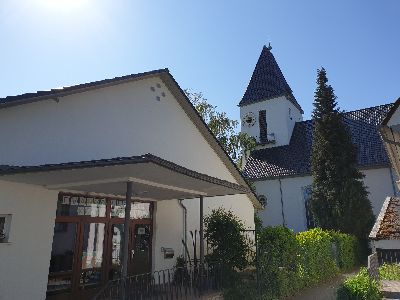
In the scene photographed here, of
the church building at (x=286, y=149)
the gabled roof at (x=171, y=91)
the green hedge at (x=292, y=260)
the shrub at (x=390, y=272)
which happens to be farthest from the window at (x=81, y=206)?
the church building at (x=286, y=149)

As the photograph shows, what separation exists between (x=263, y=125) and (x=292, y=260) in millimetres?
23402

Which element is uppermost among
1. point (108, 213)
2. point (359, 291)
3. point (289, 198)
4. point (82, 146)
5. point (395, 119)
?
point (289, 198)

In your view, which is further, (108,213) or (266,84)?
(266,84)

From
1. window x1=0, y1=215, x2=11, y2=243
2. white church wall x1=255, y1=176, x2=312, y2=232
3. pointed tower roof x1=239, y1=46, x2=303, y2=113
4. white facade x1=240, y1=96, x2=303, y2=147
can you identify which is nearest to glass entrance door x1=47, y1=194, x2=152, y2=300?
window x1=0, y1=215, x2=11, y2=243

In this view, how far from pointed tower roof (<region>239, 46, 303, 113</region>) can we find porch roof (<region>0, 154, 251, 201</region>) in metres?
25.3

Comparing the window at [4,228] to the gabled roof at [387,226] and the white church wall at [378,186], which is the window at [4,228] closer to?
the gabled roof at [387,226]

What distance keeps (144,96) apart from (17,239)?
21.7 ft

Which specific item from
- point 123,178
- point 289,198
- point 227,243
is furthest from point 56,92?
point 289,198

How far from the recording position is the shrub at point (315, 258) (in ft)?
43.1

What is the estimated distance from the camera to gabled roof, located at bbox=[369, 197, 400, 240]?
901cm

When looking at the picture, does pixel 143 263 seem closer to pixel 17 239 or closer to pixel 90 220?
pixel 90 220

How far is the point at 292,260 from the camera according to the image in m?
12.2

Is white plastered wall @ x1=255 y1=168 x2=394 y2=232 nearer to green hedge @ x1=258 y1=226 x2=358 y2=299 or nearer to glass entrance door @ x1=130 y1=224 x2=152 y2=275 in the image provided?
green hedge @ x1=258 y1=226 x2=358 y2=299

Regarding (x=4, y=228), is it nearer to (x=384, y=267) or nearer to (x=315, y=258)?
(x=315, y=258)
